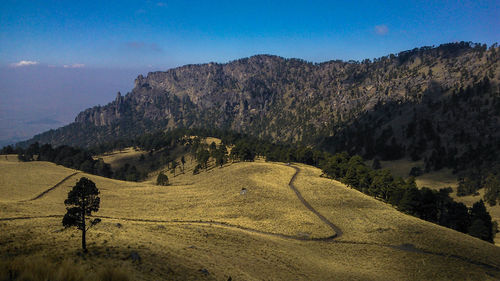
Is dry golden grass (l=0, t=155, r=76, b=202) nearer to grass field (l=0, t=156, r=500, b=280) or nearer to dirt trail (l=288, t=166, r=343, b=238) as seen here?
grass field (l=0, t=156, r=500, b=280)

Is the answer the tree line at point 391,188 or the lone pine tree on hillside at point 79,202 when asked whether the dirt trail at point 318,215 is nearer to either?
the tree line at point 391,188

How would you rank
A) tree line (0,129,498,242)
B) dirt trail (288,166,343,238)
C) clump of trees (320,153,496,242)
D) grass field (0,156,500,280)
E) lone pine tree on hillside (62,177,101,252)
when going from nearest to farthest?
grass field (0,156,500,280) < lone pine tree on hillside (62,177,101,252) < dirt trail (288,166,343,238) < clump of trees (320,153,496,242) < tree line (0,129,498,242)

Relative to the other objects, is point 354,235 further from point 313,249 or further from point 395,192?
point 395,192

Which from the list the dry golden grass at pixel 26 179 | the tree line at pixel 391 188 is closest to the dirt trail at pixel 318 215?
the tree line at pixel 391 188

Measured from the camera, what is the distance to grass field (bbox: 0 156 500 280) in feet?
98.0

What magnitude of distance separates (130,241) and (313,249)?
96.1 ft

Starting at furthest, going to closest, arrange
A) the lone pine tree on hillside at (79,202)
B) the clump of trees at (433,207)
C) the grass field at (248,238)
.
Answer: the clump of trees at (433,207), the lone pine tree on hillside at (79,202), the grass field at (248,238)

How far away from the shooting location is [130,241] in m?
36.5

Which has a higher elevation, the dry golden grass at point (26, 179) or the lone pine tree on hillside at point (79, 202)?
the lone pine tree on hillside at point (79, 202)

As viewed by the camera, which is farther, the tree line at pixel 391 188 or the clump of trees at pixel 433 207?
the tree line at pixel 391 188

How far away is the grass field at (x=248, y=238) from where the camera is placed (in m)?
29.9

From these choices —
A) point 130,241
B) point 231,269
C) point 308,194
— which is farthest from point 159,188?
point 231,269

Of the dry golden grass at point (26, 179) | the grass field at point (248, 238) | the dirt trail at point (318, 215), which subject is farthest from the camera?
the dry golden grass at point (26, 179)

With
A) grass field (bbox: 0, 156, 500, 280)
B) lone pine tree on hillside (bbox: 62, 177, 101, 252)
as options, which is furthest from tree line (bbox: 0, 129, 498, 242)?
lone pine tree on hillside (bbox: 62, 177, 101, 252)
